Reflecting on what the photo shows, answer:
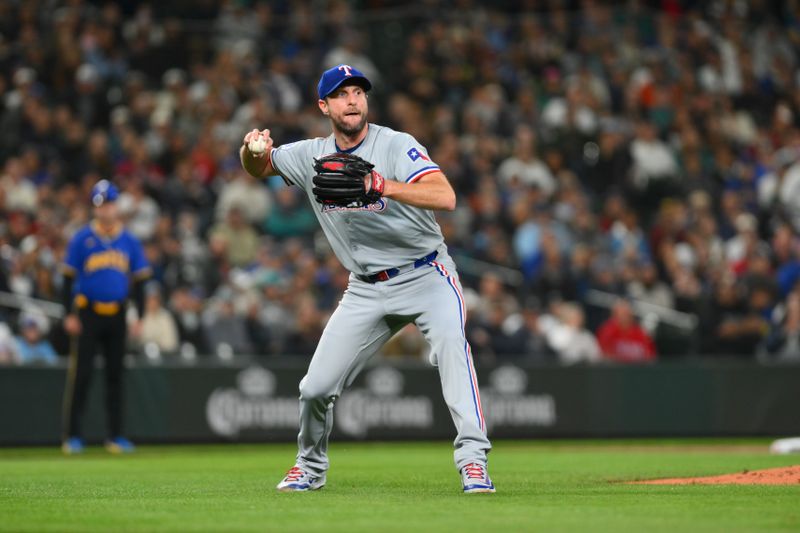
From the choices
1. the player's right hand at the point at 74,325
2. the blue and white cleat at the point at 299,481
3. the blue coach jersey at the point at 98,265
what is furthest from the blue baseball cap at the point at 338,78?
the player's right hand at the point at 74,325

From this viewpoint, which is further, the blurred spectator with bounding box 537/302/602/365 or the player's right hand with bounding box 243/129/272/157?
the blurred spectator with bounding box 537/302/602/365

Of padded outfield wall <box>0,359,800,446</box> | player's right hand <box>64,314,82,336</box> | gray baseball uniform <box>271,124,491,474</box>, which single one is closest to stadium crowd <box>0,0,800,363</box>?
padded outfield wall <box>0,359,800,446</box>

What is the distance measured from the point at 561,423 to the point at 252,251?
4740 millimetres

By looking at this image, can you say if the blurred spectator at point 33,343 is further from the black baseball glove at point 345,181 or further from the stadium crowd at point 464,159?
the black baseball glove at point 345,181

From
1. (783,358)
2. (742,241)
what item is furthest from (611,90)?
(783,358)

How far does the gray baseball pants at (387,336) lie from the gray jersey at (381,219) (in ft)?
0.43

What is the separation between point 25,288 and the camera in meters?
15.0

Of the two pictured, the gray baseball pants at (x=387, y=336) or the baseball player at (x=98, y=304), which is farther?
the baseball player at (x=98, y=304)

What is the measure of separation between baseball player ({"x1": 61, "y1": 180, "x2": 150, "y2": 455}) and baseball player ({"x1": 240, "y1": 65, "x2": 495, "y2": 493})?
5.36 meters

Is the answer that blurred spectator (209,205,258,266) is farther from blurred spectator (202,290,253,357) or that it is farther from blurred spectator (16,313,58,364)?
blurred spectator (16,313,58,364)

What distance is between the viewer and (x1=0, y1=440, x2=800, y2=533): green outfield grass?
18.0ft

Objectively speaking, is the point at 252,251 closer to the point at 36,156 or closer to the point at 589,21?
the point at 36,156

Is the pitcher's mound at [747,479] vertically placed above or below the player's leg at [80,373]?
below

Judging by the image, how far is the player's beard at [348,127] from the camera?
279 inches
